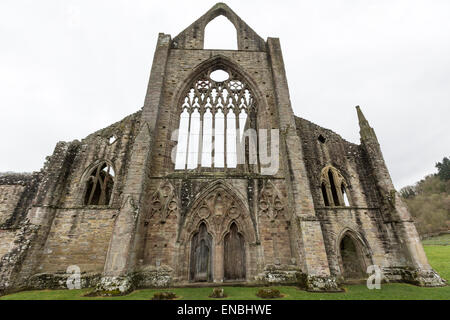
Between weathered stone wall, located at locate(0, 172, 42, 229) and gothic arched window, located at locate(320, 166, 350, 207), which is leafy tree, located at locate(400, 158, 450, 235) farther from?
weathered stone wall, located at locate(0, 172, 42, 229)

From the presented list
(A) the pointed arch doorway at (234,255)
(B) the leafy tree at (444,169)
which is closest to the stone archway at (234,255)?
(A) the pointed arch doorway at (234,255)

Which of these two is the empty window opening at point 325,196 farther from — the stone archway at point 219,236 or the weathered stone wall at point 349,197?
the stone archway at point 219,236

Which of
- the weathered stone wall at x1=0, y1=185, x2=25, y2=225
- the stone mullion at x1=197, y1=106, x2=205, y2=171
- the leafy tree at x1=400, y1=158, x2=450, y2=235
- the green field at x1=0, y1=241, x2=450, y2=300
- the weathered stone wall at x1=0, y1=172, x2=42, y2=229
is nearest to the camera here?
the green field at x1=0, y1=241, x2=450, y2=300

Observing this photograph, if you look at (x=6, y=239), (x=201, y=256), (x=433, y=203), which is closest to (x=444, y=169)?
(x=433, y=203)

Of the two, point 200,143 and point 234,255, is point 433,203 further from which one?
point 200,143

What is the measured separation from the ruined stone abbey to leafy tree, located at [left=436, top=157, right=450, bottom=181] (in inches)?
1962

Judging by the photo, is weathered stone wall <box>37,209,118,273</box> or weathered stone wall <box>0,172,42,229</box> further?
weathered stone wall <box>0,172,42,229</box>

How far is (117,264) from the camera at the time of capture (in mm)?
7695

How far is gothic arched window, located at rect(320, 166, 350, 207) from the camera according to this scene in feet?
36.9

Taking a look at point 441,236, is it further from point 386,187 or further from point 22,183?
point 22,183

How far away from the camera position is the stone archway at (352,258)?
9.91 metres

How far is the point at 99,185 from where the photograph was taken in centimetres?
1155

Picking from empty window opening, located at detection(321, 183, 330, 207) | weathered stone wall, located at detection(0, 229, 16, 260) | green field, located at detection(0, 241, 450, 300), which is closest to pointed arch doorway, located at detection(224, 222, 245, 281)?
green field, located at detection(0, 241, 450, 300)
